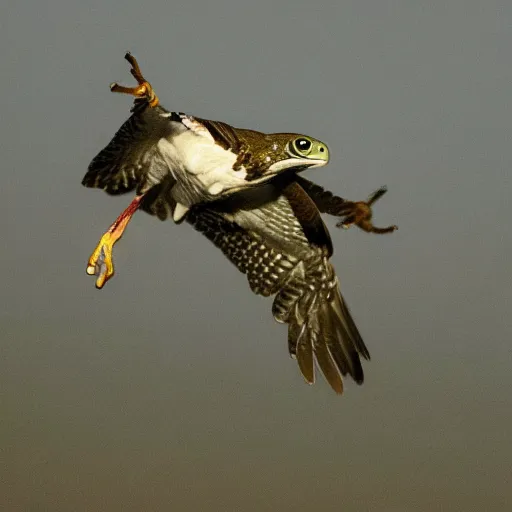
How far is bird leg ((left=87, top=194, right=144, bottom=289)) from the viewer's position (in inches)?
293

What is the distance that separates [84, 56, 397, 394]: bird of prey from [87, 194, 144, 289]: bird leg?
8 centimetres

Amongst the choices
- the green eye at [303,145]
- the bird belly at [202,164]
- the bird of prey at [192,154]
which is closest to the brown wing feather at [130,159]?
the bird of prey at [192,154]

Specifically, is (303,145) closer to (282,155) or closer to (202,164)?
(282,155)

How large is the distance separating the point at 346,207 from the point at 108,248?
2060mm

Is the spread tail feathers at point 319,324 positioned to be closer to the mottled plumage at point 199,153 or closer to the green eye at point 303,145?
the mottled plumage at point 199,153

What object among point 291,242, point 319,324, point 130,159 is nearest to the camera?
point 130,159

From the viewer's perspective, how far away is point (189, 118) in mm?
7336

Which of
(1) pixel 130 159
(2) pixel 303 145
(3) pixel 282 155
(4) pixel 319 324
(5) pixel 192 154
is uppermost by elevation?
(2) pixel 303 145

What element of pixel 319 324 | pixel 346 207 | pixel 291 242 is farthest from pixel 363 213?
pixel 319 324

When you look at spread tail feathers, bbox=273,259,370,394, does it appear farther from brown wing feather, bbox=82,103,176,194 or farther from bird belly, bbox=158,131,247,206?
brown wing feather, bbox=82,103,176,194

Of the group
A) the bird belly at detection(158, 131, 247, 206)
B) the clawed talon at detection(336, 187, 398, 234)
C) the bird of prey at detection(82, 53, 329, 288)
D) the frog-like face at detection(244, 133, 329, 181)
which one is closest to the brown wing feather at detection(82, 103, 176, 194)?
the bird of prey at detection(82, 53, 329, 288)

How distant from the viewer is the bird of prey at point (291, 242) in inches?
321

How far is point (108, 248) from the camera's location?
7668mm

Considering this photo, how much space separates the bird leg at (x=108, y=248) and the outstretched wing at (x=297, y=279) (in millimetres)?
944
